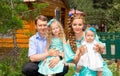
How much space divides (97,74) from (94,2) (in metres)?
27.4

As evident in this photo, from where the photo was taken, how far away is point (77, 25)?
5250mm

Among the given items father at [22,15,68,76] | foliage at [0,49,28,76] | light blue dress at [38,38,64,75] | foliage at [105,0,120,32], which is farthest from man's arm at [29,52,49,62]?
foliage at [105,0,120,32]

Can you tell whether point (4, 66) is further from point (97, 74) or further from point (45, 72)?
point (97, 74)

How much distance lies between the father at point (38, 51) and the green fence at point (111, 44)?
5.87 metres

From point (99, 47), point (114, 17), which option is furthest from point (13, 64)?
point (114, 17)

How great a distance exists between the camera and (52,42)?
554 cm

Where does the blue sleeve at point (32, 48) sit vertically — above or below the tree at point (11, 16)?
below

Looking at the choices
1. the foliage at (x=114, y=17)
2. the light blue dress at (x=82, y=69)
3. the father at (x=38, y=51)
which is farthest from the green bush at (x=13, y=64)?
the foliage at (x=114, y=17)

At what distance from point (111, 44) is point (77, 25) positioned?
6.75 meters

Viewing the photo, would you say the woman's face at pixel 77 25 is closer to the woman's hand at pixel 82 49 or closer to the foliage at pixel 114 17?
the woman's hand at pixel 82 49

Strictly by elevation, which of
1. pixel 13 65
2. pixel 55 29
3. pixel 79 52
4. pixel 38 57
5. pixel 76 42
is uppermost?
pixel 55 29

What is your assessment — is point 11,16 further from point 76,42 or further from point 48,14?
point 48,14

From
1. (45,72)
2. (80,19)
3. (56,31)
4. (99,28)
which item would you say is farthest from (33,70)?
(99,28)

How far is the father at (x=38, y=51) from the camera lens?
5527mm
